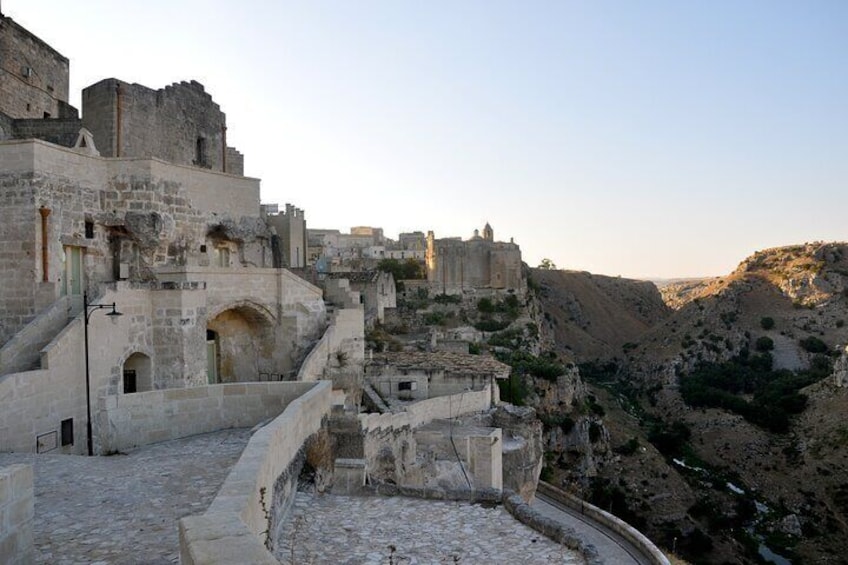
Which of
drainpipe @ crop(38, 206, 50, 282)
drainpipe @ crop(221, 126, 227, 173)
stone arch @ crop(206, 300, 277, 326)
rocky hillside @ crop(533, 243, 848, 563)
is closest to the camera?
drainpipe @ crop(38, 206, 50, 282)

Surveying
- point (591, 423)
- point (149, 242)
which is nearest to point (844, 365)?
point (591, 423)

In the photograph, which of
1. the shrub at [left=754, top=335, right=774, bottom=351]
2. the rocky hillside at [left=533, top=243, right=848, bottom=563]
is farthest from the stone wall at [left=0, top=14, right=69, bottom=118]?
the shrub at [left=754, top=335, right=774, bottom=351]

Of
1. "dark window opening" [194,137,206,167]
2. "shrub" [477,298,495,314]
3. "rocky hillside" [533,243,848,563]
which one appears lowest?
"rocky hillside" [533,243,848,563]

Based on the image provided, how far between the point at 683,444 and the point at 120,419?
1858 inches

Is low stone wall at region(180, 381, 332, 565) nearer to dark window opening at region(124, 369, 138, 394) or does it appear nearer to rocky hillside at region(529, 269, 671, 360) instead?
dark window opening at region(124, 369, 138, 394)

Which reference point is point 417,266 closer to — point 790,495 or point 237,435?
point 790,495

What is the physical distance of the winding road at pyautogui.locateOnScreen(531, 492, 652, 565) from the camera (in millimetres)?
16500

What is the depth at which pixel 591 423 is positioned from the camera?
40062 millimetres

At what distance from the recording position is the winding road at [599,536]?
16500 mm

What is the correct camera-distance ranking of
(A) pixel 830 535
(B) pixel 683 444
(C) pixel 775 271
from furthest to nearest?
(C) pixel 775 271
(B) pixel 683 444
(A) pixel 830 535

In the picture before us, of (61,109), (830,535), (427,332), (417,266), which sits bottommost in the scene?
(830,535)

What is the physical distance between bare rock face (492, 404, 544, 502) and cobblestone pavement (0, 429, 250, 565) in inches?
405

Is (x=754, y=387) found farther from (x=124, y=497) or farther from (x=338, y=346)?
(x=124, y=497)

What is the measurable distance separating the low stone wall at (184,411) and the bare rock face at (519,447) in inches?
368
